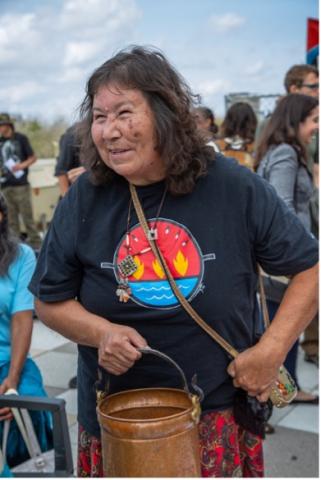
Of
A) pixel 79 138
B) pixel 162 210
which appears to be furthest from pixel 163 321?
pixel 79 138

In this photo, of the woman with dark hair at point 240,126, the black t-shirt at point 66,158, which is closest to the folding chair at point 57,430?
the black t-shirt at point 66,158

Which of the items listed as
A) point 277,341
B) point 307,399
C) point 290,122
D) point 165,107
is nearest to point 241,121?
point 290,122

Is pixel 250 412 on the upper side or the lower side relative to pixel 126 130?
lower

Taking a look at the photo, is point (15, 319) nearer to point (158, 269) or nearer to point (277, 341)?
point (158, 269)

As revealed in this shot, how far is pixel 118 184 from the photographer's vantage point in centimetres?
191

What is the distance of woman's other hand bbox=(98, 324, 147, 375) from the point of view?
172 cm

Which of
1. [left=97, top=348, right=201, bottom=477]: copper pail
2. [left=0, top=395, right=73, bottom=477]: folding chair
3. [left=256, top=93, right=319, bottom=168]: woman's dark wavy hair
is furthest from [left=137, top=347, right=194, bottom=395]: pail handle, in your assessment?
[left=256, top=93, right=319, bottom=168]: woman's dark wavy hair

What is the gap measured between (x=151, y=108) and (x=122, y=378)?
759 millimetres

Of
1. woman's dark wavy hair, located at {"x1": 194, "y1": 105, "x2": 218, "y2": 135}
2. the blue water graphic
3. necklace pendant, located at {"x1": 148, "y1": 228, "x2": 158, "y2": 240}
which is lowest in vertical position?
the blue water graphic

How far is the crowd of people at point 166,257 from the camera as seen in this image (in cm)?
179

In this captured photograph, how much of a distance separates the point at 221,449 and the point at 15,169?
24.0 ft

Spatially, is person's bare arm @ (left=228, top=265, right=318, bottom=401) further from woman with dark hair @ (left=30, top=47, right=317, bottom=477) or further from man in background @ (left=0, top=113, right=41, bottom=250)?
man in background @ (left=0, top=113, right=41, bottom=250)

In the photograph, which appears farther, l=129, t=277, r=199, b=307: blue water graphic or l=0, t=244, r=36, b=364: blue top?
l=0, t=244, r=36, b=364: blue top

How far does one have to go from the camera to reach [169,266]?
1798 millimetres
